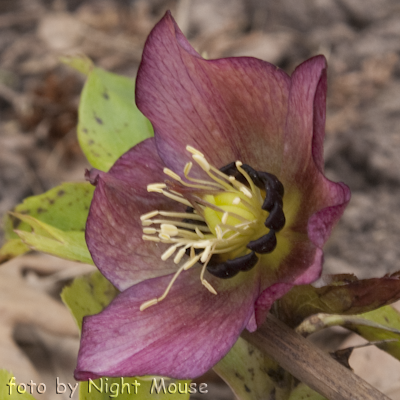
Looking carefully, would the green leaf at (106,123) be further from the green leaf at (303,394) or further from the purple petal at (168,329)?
the green leaf at (303,394)

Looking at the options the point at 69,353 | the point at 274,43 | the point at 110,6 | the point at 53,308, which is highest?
the point at 110,6

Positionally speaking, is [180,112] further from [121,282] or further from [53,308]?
[53,308]

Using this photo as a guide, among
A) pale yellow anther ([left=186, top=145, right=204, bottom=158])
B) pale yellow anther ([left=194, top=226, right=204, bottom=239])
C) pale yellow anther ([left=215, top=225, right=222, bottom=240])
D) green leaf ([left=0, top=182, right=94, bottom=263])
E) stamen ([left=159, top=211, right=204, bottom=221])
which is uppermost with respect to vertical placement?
green leaf ([left=0, top=182, right=94, bottom=263])

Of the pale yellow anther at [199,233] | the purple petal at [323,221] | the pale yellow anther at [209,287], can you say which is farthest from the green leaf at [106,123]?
the purple petal at [323,221]

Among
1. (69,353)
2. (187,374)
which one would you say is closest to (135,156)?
(187,374)

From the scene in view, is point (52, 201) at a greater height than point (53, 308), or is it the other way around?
point (52, 201)

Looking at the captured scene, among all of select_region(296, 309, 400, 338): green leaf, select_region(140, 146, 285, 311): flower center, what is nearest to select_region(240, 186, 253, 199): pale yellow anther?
select_region(140, 146, 285, 311): flower center

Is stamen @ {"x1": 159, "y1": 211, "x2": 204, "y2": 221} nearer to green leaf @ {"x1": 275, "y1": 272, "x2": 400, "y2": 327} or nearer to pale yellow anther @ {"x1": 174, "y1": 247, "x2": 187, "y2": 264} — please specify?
pale yellow anther @ {"x1": 174, "y1": 247, "x2": 187, "y2": 264}

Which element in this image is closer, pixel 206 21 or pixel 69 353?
pixel 69 353

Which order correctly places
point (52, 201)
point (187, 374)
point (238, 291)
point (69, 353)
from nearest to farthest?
point (187, 374)
point (238, 291)
point (52, 201)
point (69, 353)
